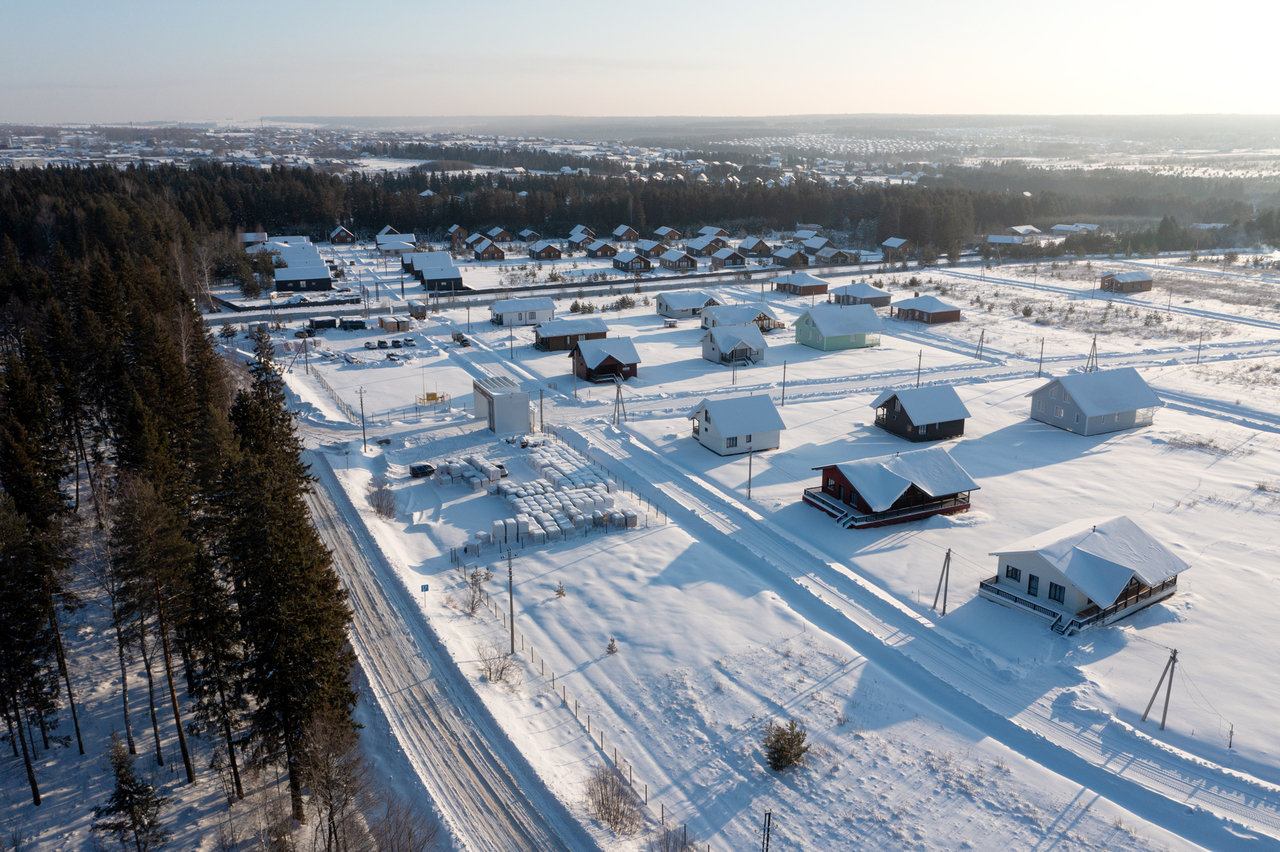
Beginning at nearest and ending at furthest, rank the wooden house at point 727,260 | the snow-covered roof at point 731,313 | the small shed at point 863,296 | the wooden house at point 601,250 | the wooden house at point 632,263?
the snow-covered roof at point 731,313 < the small shed at point 863,296 < the wooden house at point 632,263 < the wooden house at point 727,260 < the wooden house at point 601,250

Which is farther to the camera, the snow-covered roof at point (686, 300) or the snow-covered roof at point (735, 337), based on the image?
the snow-covered roof at point (686, 300)

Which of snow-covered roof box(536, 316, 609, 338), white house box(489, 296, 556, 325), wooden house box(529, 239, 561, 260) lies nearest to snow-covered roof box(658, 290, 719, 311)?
white house box(489, 296, 556, 325)

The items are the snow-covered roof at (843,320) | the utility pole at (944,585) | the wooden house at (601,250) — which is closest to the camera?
the utility pole at (944,585)

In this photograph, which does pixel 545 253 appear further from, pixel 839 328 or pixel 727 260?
pixel 839 328

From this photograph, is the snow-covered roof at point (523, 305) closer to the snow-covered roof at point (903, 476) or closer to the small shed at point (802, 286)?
the small shed at point (802, 286)

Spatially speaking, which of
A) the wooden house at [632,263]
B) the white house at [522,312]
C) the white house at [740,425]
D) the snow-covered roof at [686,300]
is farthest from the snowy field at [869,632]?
the wooden house at [632,263]

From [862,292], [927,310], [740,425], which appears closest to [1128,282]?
[927,310]
